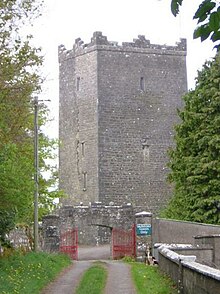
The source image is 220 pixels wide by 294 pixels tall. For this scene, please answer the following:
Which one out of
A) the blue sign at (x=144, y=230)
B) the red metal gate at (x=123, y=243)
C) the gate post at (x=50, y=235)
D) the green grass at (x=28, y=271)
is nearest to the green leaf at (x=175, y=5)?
the green grass at (x=28, y=271)

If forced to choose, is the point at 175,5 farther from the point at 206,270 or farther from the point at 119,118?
the point at 119,118

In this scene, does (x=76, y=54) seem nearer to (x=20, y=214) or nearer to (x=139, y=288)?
(x=20, y=214)

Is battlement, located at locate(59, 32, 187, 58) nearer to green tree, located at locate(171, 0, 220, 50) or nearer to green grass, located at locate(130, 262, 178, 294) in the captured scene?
green grass, located at locate(130, 262, 178, 294)

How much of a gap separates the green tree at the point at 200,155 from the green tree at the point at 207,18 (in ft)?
99.4

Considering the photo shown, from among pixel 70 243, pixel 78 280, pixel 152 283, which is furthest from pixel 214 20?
pixel 70 243

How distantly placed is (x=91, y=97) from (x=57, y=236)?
21361 millimetres

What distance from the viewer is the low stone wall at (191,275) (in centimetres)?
1175

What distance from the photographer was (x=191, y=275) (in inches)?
559

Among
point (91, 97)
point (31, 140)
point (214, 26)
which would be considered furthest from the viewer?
point (91, 97)

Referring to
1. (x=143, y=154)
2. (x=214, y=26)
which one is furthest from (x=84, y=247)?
(x=214, y=26)

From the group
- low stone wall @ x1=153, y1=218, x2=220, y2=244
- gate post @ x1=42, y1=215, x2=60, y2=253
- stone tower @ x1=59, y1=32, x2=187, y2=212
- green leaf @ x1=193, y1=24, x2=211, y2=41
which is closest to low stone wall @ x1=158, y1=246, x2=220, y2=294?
green leaf @ x1=193, y1=24, x2=211, y2=41

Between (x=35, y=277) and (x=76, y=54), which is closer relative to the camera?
(x=35, y=277)

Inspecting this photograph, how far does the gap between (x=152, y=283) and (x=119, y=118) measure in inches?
1427

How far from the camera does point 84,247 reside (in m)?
47.8
